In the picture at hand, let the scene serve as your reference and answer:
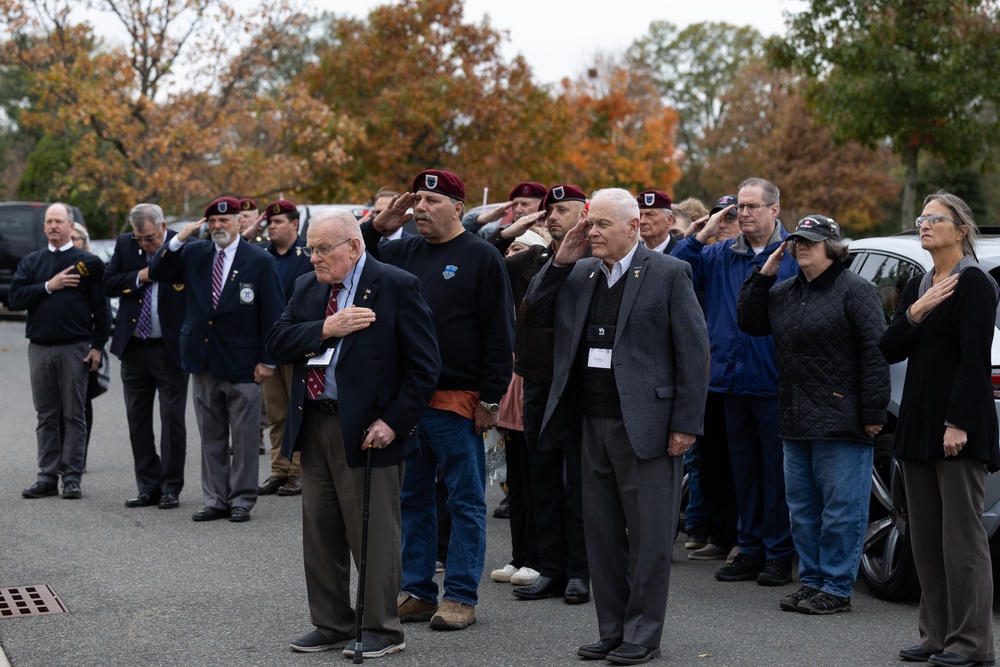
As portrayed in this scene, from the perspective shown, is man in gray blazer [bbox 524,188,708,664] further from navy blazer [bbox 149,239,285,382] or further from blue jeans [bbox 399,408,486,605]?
navy blazer [bbox 149,239,285,382]

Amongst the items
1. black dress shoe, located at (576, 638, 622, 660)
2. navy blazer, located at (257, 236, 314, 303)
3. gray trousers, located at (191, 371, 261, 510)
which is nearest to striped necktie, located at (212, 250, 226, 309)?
gray trousers, located at (191, 371, 261, 510)

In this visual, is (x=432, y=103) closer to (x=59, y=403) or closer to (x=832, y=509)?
(x=59, y=403)

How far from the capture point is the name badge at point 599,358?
18.5ft

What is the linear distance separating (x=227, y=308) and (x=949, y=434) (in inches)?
208

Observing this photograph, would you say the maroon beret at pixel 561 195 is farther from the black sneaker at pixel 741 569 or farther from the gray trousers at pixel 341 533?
the black sneaker at pixel 741 569

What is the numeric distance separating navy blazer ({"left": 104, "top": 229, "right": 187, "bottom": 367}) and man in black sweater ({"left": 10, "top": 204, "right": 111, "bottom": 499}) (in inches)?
9.9

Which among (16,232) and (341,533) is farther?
(16,232)

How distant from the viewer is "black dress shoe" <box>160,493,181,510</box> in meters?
9.16

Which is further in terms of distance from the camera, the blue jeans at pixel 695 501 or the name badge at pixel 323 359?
the blue jeans at pixel 695 501

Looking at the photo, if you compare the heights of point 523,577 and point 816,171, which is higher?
point 816,171

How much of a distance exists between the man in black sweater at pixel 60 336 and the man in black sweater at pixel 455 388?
4.25 metres

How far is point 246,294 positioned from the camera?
891cm

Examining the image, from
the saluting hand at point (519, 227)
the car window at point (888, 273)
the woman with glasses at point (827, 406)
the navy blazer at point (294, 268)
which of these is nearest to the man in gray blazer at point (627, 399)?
the woman with glasses at point (827, 406)

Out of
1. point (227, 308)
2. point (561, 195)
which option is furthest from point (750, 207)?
point (227, 308)
